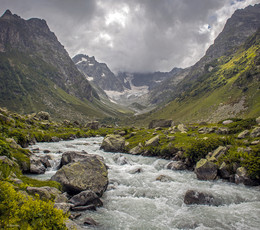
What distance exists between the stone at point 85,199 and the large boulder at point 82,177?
1.77 metres

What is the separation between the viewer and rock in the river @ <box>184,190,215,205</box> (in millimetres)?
21719

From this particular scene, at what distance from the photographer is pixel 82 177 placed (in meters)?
23.5

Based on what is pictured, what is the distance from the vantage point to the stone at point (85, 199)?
64.5ft

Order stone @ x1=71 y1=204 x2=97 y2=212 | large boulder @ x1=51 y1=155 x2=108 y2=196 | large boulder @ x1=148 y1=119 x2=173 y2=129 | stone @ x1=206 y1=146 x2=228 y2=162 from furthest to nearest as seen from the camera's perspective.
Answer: large boulder @ x1=148 y1=119 x2=173 y2=129 < stone @ x1=206 y1=146 x2=228 y2=162 < large boulder @ x1=51 y1=155 x2=108 y2=196 < stone @ x1=71 y1=204 x2=97 y2=212

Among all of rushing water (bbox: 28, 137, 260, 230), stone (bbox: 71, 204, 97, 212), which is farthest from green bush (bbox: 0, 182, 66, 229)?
stone (bbox: 71, 204, 97, 212)

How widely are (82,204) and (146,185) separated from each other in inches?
457

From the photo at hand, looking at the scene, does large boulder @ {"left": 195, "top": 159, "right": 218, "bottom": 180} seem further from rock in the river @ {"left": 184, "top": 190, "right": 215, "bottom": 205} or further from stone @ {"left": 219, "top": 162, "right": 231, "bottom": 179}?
rock in the river @ {"left": 184, "top": 190, "right": 215, "bottom": 205}

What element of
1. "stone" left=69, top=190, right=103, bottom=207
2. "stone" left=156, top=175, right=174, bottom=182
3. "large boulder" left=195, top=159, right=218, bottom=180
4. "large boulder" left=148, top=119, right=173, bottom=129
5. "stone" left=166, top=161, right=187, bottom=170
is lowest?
"stone" left=69, top=190, right=103, bottom=207

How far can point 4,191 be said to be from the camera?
8.97m

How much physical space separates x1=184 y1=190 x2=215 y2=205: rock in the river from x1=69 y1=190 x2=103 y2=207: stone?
1096 cm

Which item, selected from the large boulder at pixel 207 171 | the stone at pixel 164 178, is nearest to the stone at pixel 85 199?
the stone at pixel 164 178

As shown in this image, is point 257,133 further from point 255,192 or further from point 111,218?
point 111,218

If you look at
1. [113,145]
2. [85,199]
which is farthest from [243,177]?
[113,145]

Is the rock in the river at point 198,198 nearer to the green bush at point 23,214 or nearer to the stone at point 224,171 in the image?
the stone at point 224,171
